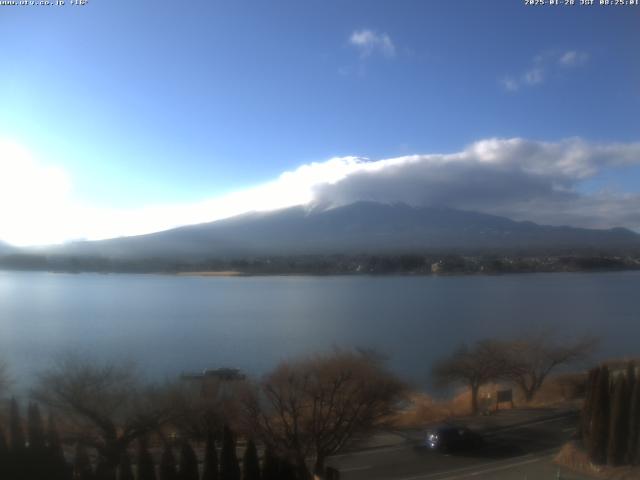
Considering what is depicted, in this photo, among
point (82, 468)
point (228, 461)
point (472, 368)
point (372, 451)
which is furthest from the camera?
point (472, 368)

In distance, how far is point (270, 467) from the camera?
23.2 feet

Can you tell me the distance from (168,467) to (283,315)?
827 centimetres

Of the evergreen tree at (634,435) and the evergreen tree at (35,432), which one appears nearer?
the evergreen tree at (35,432)

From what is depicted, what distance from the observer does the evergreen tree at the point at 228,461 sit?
22.6 ft

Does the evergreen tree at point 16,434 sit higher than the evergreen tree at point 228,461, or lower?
higher

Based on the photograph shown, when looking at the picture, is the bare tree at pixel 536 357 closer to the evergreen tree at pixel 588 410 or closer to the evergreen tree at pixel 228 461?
the evergreen tree at pixel 588 410

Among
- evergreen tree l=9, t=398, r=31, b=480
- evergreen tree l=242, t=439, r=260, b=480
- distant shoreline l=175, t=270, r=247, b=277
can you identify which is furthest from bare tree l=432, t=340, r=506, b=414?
distant shoreline l=175, t=270, r=247, b=277

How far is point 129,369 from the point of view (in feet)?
30.5

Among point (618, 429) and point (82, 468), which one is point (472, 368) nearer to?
point (618, 429)

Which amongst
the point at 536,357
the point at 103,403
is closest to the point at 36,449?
the point at 103,403

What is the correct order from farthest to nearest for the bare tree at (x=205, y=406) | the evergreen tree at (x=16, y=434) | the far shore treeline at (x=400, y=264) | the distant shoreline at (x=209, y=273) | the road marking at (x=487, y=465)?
the distant shoreline at (x=209, y=273) → the far shore treeline at (x=400, y=264) → the bare tree at (x=205, y=406) → the road marking at (x=487, y=465) → the evergreen tree at (x=16, y=434)

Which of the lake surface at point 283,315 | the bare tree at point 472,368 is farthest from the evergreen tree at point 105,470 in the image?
the bare tree at point 472,368

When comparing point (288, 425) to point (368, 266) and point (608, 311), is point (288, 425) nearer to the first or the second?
point (608, 311)

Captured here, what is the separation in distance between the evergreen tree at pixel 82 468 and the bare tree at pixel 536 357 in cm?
833
